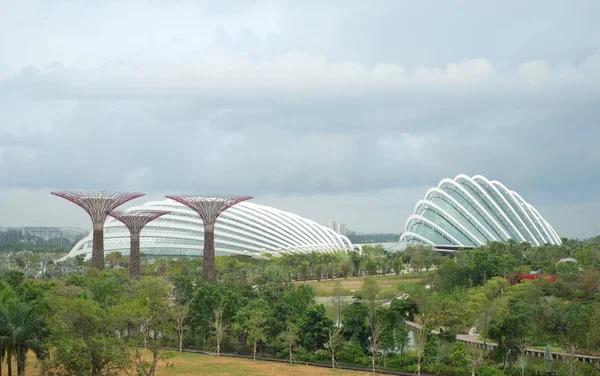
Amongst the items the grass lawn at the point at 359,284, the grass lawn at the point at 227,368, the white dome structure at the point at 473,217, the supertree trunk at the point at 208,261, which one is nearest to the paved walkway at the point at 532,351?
the grass lawn at the point at 227,368

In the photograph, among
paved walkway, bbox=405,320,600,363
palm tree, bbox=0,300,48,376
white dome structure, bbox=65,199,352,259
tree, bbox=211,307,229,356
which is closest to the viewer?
palm tree, bbox=0,300,48,376

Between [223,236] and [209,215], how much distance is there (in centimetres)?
4444

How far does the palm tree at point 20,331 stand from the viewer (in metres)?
30.9

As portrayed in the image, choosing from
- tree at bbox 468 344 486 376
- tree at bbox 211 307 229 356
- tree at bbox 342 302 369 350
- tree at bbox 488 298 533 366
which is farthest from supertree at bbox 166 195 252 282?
tree at bbox 468 344 486 376

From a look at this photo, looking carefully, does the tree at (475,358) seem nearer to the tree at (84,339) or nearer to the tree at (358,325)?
the tree at (358,325)

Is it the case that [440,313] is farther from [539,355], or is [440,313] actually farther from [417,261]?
[417,261]

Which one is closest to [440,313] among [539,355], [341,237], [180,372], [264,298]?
[539,355]

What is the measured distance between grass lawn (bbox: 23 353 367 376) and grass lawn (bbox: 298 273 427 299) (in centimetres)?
2755

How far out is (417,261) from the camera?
98.2m

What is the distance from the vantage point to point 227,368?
40.5m

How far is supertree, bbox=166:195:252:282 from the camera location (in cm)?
7150

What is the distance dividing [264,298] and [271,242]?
64.7m

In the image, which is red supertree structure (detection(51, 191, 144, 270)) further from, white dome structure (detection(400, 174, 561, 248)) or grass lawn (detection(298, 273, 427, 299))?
white dome structure (detection(400, 174, 561, 248))

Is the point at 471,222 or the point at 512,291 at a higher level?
the point at 471,222
